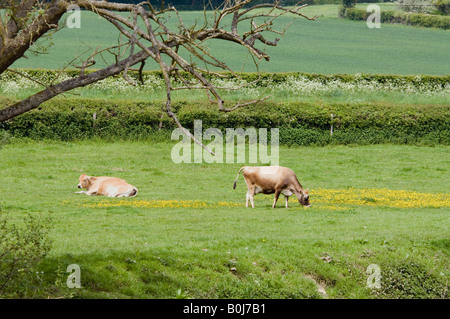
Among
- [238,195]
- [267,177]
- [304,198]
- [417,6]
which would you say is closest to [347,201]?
[304,198]

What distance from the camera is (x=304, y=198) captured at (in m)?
25.8

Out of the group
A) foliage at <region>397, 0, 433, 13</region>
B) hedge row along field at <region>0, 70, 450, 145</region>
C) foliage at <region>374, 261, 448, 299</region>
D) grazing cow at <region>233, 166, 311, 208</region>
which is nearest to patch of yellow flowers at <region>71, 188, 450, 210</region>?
grazing cow at <region>233, 166, 311, 208</region>

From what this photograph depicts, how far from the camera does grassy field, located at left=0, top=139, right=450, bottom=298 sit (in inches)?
660

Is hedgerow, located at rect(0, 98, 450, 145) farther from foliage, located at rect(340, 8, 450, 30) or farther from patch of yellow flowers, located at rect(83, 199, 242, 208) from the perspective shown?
foliage, located at rect(340, 8, 450, 30)

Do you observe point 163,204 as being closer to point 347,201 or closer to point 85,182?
point 85,182

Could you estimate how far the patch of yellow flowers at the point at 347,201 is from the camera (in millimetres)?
25578

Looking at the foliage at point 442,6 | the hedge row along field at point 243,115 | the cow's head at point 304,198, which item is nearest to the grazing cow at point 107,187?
the cow's head at point 304,198

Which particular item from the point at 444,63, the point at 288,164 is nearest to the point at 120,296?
the point at 288,164

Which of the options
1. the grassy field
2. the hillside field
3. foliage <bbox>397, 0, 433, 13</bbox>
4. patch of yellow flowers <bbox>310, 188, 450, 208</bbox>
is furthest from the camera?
foliage <bbox>397, 0, 433, 13</bbox>

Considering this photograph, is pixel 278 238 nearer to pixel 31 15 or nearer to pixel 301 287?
pixel 301 287

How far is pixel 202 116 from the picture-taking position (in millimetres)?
41156

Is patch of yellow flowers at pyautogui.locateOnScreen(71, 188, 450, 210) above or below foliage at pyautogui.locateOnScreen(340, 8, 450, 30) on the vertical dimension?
above

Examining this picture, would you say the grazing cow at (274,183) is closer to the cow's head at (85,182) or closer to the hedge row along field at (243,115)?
the cow's head at (85,182)

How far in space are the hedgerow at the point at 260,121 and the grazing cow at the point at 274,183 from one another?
15.3 m
